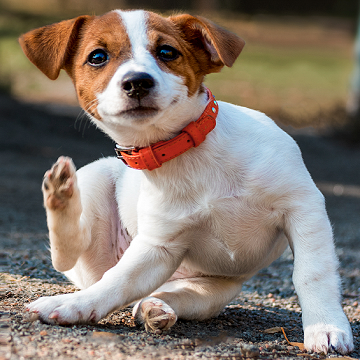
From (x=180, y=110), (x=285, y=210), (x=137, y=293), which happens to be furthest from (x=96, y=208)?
(x=285, y=210)

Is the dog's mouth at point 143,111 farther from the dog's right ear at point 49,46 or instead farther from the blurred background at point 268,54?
the blurred background at point 268,54

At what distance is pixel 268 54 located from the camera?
71.1ft

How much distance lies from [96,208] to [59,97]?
1234 cm

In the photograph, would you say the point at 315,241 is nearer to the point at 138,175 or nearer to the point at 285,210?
the point at 285,210

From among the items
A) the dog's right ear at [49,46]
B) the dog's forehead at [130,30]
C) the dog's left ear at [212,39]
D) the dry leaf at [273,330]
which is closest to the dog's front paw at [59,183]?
the dog's right ear at [49,46]

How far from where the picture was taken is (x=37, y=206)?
6988 millimetres

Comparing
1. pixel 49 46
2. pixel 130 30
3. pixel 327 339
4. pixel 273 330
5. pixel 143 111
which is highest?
pixel 130 30

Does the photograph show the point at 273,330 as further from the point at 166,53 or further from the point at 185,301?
the point at 166,53

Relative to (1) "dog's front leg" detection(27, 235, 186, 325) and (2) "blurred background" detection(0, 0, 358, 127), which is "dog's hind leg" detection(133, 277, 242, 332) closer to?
(1) "dog's front leg" detection(27, 235, 186, 325)

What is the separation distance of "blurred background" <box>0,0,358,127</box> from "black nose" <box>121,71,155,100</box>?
11013 mm

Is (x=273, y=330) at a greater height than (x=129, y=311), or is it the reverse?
(x=273, y=330)

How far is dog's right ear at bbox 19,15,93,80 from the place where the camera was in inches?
115

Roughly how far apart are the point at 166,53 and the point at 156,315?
4.37 ft

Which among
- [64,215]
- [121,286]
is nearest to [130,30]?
[64,215]
